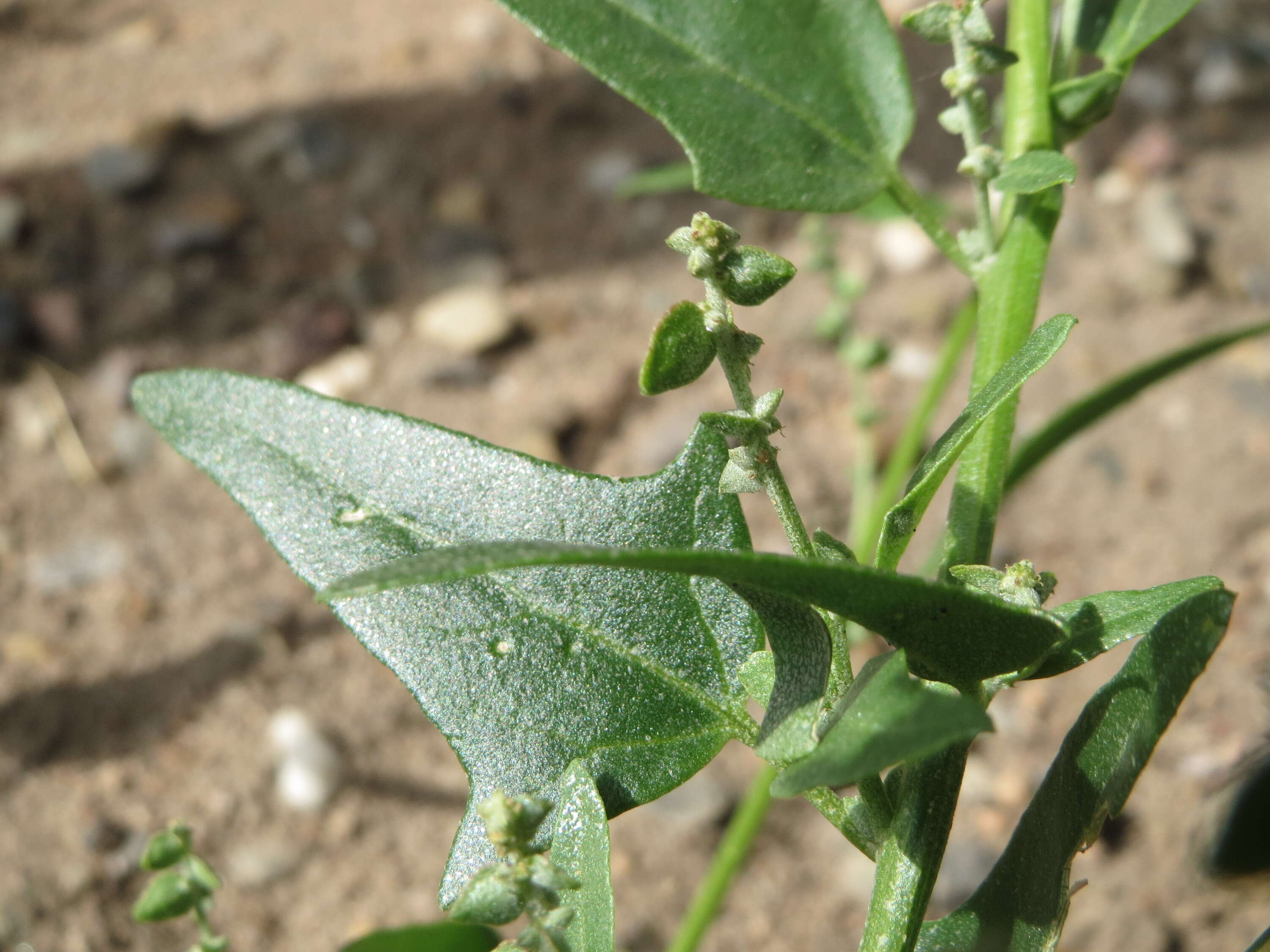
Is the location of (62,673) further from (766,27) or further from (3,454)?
(766,27)

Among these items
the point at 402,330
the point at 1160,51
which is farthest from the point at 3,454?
the point at 1160,51

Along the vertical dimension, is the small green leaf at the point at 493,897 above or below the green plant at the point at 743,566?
below

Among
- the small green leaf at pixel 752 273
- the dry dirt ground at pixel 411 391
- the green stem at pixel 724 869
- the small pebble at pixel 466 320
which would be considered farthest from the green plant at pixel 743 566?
the small pebble at pixel 466 320

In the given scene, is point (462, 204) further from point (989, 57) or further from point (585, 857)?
point (585, 857)

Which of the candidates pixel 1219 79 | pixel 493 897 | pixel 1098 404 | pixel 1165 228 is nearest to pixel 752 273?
pixel 493 897

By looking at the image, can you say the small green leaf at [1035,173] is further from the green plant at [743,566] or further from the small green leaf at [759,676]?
the small green leaf at [759,676]

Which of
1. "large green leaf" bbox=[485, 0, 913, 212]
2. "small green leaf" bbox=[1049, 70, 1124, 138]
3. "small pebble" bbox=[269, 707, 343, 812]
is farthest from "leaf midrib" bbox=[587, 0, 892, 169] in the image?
"small pebble" bbox=[269, 707, 343, 812]
